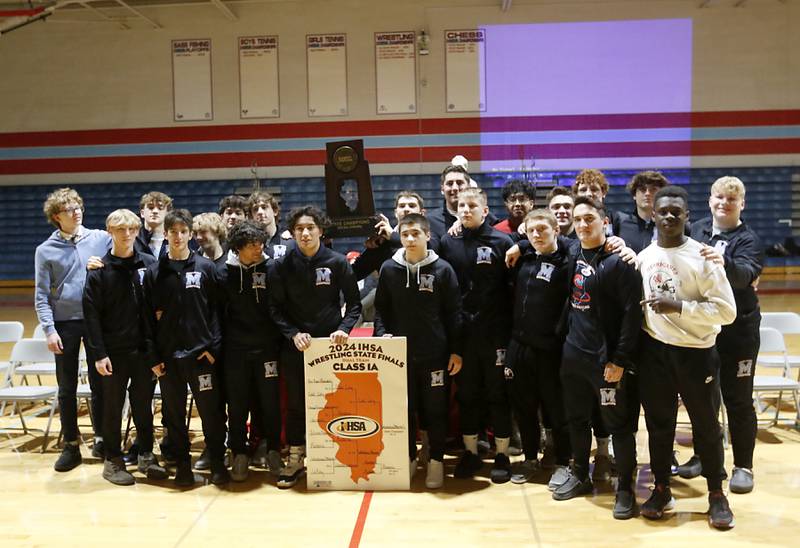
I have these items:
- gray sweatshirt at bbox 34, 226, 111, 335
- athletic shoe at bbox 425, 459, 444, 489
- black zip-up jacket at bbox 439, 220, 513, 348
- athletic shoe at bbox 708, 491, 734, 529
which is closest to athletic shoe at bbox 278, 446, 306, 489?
athletic shoe at bbox 425, 459, 444, 489

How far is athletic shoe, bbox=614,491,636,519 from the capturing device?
11.2 ft

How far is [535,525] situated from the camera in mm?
3357

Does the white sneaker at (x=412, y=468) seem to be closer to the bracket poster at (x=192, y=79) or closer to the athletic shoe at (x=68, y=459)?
the athletic shoe at (x=68, y=459)

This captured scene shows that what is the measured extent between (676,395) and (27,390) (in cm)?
462

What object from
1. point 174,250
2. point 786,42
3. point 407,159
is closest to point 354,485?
point 174,250

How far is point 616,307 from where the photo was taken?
137 inches

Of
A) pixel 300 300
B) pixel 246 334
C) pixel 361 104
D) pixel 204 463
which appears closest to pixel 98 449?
pixel 204 463

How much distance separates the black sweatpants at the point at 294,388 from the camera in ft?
13.3

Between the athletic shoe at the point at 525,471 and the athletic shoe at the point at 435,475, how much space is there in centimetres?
44

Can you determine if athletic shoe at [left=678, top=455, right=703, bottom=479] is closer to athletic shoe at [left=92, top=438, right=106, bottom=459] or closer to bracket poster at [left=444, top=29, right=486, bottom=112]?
athletic shoe at [left=92, top=438, right=106, bottom=459]

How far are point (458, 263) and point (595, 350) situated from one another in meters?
1.07

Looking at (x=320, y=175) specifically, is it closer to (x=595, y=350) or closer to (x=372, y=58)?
(x=372, y=58)

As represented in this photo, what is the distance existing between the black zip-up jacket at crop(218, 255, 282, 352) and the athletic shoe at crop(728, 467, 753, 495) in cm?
279

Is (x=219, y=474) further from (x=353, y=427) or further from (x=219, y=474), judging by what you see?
(x=353, y=427)
